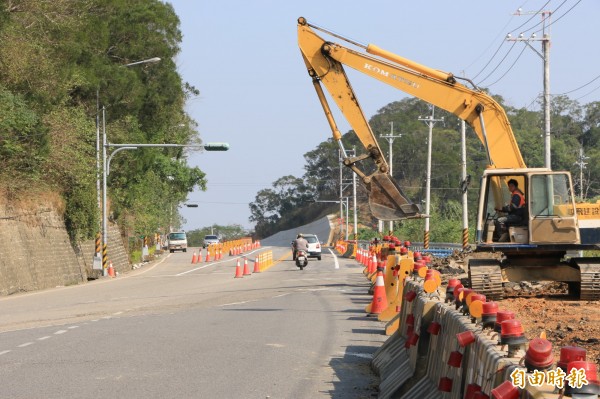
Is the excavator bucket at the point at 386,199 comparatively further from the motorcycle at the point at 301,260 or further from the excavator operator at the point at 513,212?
the motorcycle at the point at 301,260

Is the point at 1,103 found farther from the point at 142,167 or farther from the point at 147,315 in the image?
the point at 142,167

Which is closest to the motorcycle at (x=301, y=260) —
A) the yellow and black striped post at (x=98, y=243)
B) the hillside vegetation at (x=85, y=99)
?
the yellow and black striped post at (x=98, y=243)

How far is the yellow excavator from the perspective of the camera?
20.3m

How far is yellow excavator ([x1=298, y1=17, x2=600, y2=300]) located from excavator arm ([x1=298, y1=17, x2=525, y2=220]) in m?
0.02

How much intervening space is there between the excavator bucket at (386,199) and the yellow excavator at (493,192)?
0.9 inches

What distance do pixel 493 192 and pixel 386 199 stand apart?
3.34m

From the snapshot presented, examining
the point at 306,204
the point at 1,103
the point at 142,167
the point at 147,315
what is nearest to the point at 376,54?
the point at 147,315

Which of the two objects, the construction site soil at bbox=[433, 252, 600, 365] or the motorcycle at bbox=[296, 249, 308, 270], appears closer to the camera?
the construction site soil at bbox=[433, 252, 600, 365]

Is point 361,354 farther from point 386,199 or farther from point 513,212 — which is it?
point 386,199

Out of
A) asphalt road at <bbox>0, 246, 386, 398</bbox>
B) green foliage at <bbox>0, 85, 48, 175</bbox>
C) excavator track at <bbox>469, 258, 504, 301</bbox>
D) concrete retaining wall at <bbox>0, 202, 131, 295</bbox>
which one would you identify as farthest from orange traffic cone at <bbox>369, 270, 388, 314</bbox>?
green foliage at <bbox>0, 85, 48, 175</bbox>

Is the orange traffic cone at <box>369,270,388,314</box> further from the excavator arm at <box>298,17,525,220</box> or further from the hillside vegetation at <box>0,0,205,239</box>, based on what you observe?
the hillside vegetation at <box>0,0,205,239</box>

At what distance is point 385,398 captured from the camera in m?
10.3

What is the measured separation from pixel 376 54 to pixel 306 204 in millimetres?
141253

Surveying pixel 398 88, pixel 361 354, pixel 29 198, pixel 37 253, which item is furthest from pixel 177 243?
pixel 361 354
